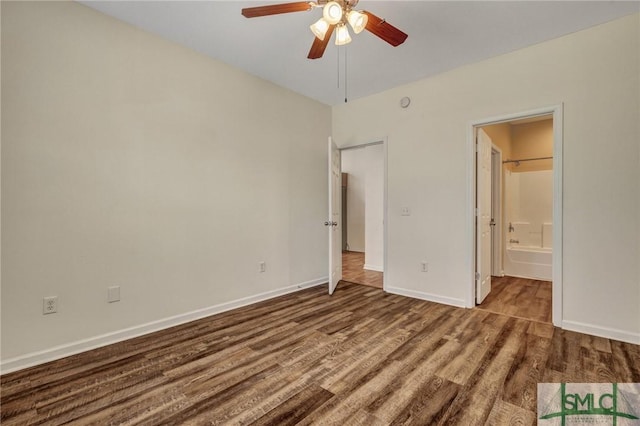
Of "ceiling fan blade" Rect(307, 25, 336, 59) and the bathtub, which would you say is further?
the bathtub

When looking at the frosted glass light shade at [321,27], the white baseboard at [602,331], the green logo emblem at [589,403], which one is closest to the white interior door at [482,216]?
the white baseboard at [602,331]

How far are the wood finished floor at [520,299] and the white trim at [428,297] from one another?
0.21 metres

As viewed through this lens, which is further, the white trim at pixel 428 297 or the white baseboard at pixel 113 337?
the white trim at pixel 428 297

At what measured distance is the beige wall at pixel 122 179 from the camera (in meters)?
2.01

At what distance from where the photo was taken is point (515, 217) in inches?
210

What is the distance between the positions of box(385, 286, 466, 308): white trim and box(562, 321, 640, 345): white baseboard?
91 cm

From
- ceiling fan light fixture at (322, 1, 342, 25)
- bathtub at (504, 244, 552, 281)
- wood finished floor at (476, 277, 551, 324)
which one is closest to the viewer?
ceiling fan light fixture at (322, 1, 342, 25)

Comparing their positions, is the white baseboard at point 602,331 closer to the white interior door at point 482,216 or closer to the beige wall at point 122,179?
the white interior door at point 482,216

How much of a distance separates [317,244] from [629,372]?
3.18 metres

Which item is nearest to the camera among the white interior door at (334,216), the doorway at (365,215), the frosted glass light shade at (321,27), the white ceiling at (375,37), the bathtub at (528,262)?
the frosted glass light shade at (321,27)

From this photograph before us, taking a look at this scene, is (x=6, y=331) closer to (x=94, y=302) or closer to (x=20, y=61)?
(x=94, y=302)

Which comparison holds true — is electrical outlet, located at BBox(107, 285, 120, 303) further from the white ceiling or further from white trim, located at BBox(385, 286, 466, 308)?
white trim, located at BBox(385, 286, 466, 308)

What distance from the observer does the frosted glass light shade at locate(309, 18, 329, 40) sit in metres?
1.88

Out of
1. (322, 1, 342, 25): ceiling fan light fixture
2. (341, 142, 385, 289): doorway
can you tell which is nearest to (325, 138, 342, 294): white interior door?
(341, 142, 385, 289): doorway
